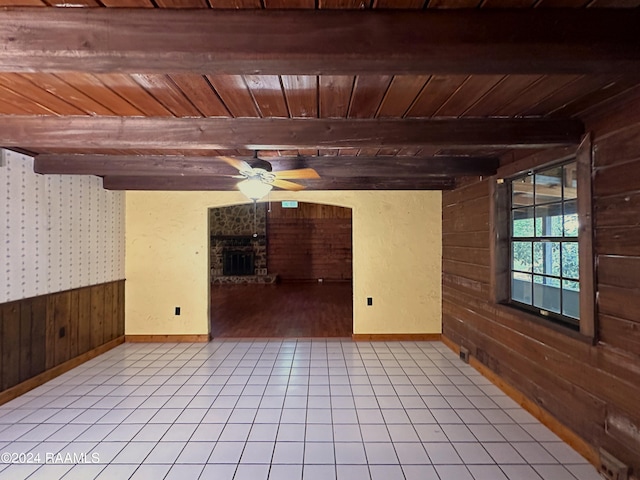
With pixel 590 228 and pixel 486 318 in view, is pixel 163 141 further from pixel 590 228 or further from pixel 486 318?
pixel 486 318

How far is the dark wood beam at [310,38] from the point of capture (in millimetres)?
1220

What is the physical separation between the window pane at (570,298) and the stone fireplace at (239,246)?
8.97 metres

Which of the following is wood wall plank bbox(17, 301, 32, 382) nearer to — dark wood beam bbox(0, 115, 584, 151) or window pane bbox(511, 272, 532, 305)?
dark wood beam bbox(0, 115, 584, 151)

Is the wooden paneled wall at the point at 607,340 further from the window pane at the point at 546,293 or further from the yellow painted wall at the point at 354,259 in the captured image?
the yellow painted wall at the point at 354,259

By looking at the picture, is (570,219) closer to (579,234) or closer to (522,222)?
(579,234)

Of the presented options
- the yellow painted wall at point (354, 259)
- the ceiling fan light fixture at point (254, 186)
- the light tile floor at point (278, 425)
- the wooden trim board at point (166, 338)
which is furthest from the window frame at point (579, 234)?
the wooden trim board at point (166, 338)

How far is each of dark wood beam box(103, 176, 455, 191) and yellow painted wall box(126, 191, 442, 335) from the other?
52 centimetres

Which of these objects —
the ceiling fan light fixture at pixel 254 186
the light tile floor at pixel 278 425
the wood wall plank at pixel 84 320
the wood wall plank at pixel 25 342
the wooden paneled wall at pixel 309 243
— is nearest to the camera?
→ the light tile floor at pixel 278 425

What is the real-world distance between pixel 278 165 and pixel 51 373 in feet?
10.3

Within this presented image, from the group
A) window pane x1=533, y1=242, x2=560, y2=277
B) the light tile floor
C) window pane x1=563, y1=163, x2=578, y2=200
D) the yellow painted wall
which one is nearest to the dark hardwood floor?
the yellow painted wall

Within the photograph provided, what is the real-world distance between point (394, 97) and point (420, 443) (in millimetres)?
2308

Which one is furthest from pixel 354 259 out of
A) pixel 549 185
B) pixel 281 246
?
pixel 281 246

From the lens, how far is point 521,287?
3102 mm

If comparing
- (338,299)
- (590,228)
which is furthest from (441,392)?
(338,299)
